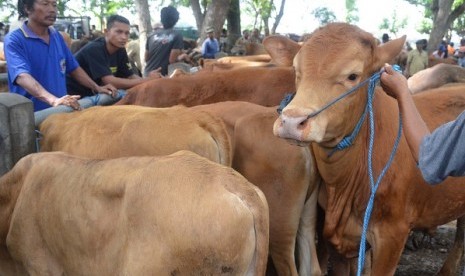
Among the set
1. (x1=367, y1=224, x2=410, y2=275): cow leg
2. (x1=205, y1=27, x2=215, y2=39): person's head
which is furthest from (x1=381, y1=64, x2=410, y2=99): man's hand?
(x1=205, y1=27, x2=215, y2=39): person's head

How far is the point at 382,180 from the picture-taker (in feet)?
11.1

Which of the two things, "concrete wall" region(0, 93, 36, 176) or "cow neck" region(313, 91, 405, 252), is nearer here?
"cow neck" region(313, 91, 405, 252)

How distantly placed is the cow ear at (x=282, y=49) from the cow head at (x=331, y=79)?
0.52 metres

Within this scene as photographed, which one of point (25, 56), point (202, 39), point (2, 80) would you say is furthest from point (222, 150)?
point (202, 39)

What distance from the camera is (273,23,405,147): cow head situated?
292 cm

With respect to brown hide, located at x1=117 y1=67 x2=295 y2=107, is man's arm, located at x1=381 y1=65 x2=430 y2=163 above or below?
above

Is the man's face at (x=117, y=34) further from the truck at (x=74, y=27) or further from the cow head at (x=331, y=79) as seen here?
the truck at (x=74, y=27)

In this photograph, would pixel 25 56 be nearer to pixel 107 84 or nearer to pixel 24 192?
pixel 107 84

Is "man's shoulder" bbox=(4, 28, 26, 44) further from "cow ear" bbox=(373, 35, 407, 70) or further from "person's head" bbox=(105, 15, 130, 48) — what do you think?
"cow ear" bbox=(373, 35, 407, 70)

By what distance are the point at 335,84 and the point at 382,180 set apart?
0.68 metres

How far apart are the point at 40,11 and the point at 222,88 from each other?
1.74 meters

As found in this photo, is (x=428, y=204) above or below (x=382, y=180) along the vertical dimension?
below

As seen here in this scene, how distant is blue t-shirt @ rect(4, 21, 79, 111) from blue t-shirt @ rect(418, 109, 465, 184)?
9.57 feet

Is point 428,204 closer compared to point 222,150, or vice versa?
A: point 222,150
